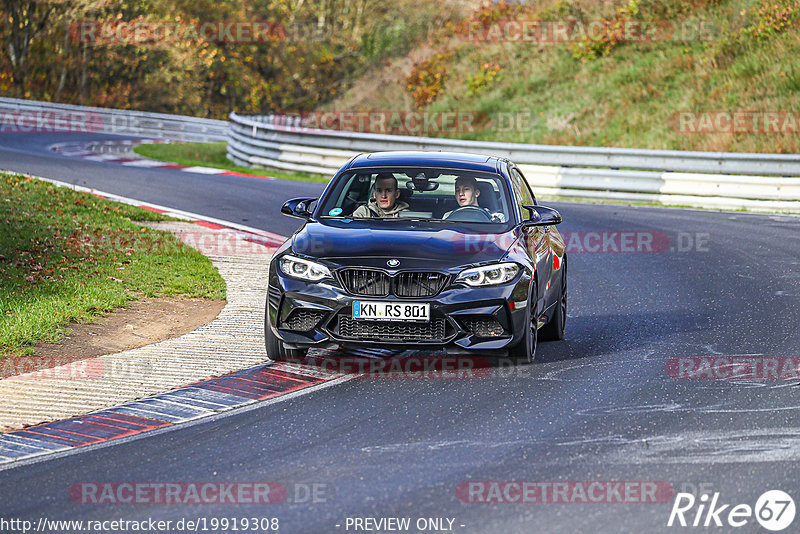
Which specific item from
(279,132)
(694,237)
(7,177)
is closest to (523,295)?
(694,237)

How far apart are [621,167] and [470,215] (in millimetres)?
14533

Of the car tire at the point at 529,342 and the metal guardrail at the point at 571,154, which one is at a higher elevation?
the metal guardrail at the point at 571,154

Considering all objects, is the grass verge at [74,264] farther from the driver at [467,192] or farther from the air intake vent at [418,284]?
the driver at [467,192]

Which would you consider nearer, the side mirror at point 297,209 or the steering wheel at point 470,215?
the steering wheel at point 470,215

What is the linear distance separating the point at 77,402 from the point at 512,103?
29036 mm

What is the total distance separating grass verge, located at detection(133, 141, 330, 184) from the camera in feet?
87.2

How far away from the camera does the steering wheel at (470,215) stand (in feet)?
31.7

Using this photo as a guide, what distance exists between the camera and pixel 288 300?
28.4 ft

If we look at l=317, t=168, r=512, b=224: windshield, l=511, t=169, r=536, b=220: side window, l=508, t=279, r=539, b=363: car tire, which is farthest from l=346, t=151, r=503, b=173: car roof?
l=508, t=279, r=539, b=363: car tire

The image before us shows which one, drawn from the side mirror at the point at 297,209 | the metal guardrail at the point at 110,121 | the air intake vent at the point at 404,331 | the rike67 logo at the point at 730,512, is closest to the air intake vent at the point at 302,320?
the air intake vent at the point at 404,331

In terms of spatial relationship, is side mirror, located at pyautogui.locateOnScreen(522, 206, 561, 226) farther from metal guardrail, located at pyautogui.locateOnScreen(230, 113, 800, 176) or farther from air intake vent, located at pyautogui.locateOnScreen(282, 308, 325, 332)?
metal guardrail, located at pyautogui.locateOnScreen(230, 113, 800, 176)

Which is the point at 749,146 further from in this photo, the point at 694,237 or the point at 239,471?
the point at 239,471

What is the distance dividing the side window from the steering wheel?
0.34 metres

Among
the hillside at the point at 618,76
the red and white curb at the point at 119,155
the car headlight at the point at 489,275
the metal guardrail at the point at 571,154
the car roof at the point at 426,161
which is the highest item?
the hillside at the point at 618,76
